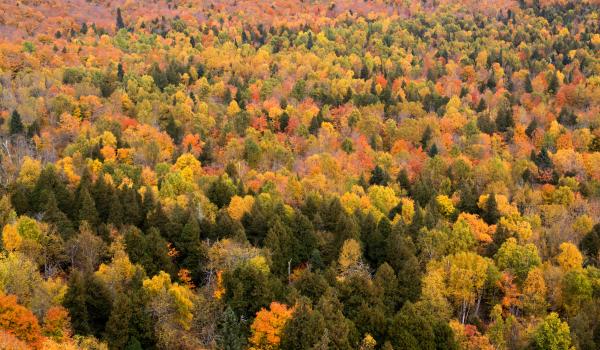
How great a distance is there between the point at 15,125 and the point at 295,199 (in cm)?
5549

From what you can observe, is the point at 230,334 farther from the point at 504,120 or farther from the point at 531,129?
the point at 504,120

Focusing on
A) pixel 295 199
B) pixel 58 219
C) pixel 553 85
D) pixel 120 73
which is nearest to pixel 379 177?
pixel 295 199

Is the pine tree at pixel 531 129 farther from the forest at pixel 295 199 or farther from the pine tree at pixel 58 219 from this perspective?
the pine tree at pixel 58 219

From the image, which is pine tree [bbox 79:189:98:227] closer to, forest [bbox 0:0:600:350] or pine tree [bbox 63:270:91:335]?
forest [bbox 0:0:600:350]

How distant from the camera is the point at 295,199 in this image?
90438mm

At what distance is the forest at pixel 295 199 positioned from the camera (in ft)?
180

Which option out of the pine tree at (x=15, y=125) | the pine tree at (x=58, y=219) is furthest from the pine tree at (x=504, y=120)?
the pine tree at (x=15, y=125)

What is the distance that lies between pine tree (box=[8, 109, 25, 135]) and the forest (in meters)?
0.25

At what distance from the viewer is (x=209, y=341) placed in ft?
177

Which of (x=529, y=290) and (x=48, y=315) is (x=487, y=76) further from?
(x=48, y=315)

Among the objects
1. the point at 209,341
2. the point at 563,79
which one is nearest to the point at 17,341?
the point at 209,341

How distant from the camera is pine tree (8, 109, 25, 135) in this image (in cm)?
10712

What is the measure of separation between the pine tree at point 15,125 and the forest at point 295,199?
0.25 meters

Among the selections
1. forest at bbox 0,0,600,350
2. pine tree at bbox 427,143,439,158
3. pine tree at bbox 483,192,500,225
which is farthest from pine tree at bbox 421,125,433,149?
pine tree at bbox 483,192,500,225
